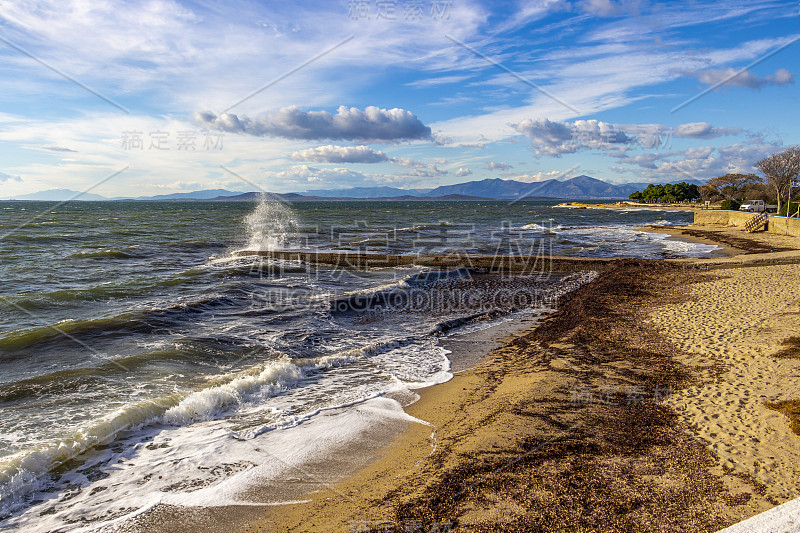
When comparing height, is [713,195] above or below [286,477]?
above

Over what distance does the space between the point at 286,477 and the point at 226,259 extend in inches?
790

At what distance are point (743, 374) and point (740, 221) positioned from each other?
39.8 metres

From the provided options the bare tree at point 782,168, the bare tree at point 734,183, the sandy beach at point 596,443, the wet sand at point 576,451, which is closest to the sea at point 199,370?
the wet sand at point 576,451

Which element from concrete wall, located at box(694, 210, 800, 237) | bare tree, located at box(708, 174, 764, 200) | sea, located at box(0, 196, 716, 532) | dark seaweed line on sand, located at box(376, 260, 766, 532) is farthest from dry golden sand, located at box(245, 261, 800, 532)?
bare tree, located at box(708, 174, 764, 200)

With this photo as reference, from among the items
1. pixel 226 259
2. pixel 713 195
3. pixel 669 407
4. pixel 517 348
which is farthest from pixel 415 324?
pixel 713 195

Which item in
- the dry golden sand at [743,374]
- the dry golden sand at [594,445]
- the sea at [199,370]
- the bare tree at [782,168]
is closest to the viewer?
the dry golden sand at [594,445]

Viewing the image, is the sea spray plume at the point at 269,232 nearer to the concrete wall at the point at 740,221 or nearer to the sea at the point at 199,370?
the sea at the point at 199,370

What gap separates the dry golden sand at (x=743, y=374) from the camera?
181 inches

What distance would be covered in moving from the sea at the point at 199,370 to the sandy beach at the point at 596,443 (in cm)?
78

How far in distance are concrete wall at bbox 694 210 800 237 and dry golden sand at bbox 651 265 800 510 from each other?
21.1m

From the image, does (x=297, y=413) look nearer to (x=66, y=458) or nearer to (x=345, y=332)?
(x=66, y=458)

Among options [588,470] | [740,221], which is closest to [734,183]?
[740,221]

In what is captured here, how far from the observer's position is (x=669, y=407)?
6.07 metres

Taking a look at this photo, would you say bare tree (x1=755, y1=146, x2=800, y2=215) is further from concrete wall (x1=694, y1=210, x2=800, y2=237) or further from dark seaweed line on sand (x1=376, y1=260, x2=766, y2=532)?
dark seaweed line on sand (x1=376, y1=260, x2=766, y2=532)
